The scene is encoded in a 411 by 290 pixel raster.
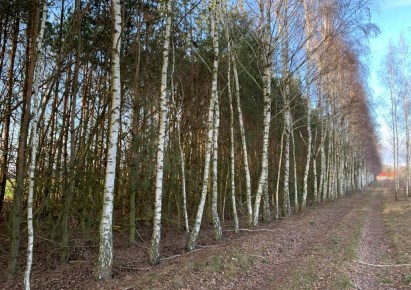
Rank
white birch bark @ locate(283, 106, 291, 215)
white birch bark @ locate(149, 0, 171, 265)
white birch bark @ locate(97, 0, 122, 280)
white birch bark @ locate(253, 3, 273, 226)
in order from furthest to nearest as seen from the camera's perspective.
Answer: white birch bark @ locate(283, 106, 291, 215) < white birch bark @ locate(253, 3, 273, 226) < white birch bark @ locate(149, 0, 171, 265) < white birch bark @ locate(97, 0, 122, 280)

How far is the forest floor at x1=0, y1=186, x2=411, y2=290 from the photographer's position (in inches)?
235

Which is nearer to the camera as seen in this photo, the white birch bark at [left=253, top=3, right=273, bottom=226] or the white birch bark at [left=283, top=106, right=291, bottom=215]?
the white birch bark at [left=253, top=3, right=273, bottom=226]

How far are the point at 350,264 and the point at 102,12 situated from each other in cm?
881

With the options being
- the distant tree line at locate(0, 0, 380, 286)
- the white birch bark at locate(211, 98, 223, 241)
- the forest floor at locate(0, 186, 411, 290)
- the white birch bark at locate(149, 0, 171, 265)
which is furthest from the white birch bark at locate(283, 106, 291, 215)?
the white birch bark at locate(149, 0, 171, 265)

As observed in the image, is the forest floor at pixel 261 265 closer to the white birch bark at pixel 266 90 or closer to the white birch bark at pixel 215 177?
the white birch bark at pixel 215 177

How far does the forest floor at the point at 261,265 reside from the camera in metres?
5.96

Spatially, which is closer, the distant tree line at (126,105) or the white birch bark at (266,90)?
the distant tree line at (126,105)

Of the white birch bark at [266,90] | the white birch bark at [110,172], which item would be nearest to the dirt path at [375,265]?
the white birch bark at [266,90]

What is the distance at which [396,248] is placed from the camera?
28.7 feet

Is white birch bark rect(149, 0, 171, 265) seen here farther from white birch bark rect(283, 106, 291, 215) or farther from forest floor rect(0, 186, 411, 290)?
white birch bark rect(283, 106, 291, 215)

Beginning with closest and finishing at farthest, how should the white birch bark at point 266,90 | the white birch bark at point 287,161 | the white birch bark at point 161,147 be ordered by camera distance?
the white birch bark at point 161,147 < the white birch bark at point 266,90 < the white birch bark at point 287,161

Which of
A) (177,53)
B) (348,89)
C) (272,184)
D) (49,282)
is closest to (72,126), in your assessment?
(49,282)

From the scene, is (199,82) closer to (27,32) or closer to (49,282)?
(27,32)

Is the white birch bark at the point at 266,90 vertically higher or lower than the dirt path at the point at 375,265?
higher
